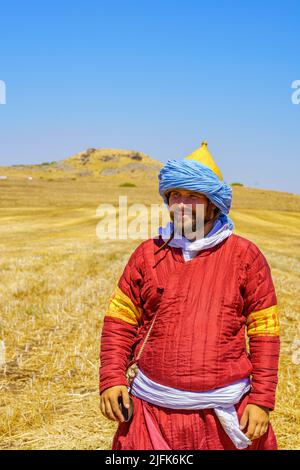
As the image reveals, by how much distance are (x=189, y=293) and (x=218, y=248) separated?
30cm

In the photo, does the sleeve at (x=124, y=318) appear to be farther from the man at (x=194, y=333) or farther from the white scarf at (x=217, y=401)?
the white scarf at (x=217, y=401)

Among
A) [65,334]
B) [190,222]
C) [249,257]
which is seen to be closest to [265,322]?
[249,257]

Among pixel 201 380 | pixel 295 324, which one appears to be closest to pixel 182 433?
pixel 201 380

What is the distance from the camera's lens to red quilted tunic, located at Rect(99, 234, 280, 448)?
2992 millimetres

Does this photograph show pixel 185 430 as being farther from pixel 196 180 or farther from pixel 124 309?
pixel 196 180

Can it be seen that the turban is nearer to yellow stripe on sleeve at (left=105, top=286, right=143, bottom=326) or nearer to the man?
the man

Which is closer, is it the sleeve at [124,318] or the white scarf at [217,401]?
the white scarf at [217,401]

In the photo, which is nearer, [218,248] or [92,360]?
[218,248]

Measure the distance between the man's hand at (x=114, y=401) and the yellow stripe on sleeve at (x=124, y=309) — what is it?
360 millimetres

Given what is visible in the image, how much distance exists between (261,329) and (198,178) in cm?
85

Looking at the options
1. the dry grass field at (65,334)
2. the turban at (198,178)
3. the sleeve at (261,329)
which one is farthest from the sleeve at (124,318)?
the dry grass field at (65,334)

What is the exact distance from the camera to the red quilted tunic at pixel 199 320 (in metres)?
2.99

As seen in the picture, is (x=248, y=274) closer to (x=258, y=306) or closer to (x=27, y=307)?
(x=258, y=306)

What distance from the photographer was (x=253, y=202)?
42.7m
